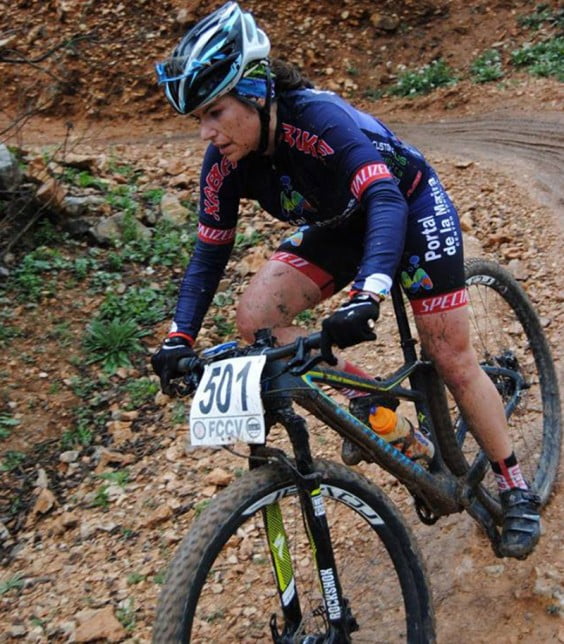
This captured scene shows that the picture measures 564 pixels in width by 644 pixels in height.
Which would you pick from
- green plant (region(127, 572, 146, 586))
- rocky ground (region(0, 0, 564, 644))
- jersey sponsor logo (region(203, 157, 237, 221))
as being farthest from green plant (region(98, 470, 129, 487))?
jersey sponsor logo (region(203, 157, 237, 221))

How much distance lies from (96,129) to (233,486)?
993cm

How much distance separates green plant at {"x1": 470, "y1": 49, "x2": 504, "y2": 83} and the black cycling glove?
1070 cm

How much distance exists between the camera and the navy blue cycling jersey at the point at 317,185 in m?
2.77

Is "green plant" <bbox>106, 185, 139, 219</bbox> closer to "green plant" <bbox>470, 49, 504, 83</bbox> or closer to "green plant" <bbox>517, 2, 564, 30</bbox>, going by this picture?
"green plant" <bbox>470, 49, 504, 83</bbox>

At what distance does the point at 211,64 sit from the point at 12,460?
326 cm

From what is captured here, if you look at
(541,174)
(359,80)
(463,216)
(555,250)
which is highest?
(359,80)

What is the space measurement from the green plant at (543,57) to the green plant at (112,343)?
26.9 ft

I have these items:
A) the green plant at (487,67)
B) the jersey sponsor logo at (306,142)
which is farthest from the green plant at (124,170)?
the green plant at (487,67)

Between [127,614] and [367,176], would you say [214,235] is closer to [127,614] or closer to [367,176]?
[367,176]

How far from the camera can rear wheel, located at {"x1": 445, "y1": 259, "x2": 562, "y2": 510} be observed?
3.89m

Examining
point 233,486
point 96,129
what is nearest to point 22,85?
point 96,129

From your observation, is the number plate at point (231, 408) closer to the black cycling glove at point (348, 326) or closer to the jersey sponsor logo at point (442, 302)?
the black cycling glove at point (348, 326)

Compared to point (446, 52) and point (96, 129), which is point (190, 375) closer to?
point (96, 129)

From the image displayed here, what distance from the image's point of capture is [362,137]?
2939 mm
